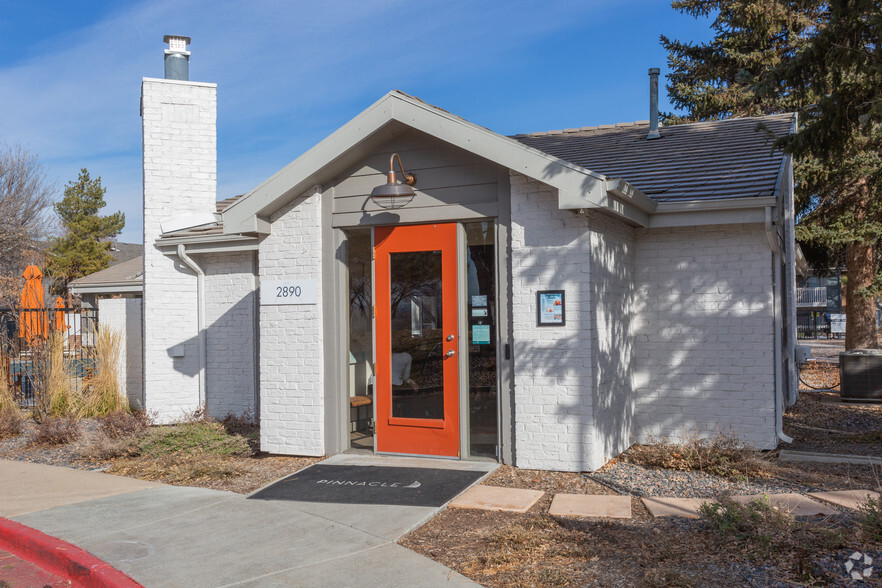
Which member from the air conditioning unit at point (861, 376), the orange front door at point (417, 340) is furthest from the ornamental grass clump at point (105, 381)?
the air conditioning unit at point (861, 376)

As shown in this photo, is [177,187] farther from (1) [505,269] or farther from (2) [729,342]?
(2) [729,342]

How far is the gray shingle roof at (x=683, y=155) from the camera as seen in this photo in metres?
8.46

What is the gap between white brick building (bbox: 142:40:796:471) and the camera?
736cm

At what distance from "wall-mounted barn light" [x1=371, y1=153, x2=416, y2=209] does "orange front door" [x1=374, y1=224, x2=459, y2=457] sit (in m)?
0.28

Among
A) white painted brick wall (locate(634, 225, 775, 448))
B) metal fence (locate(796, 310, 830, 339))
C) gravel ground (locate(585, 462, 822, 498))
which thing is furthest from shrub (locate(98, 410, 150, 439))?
metal fence (locate(796, 310, 830, 339))

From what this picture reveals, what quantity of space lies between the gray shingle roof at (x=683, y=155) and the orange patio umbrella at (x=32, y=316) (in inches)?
362

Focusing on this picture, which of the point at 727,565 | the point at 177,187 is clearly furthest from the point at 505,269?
the point at 177,187

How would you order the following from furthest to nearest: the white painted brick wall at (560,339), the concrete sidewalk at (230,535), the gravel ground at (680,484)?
the white painted brick wall at (560,339), the gravel ground at (680,484), the concrete sidewalk at (230,535)

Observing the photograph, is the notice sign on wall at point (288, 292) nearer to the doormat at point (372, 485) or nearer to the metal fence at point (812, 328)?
the doormat at point (372, 485)

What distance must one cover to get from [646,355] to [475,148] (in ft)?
10.8

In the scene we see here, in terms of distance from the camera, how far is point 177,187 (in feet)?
37.1

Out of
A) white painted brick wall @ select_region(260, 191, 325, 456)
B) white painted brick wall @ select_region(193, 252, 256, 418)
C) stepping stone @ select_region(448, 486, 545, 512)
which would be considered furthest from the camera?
white painted brick wall @ select_region(193, 252, 256, 418)

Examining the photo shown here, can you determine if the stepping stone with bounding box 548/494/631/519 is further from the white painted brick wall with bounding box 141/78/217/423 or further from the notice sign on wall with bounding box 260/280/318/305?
the white painted brick wall with bounding box 141/78/217/423

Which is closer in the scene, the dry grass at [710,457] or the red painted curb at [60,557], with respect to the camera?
the red painted curb at [60,557]
